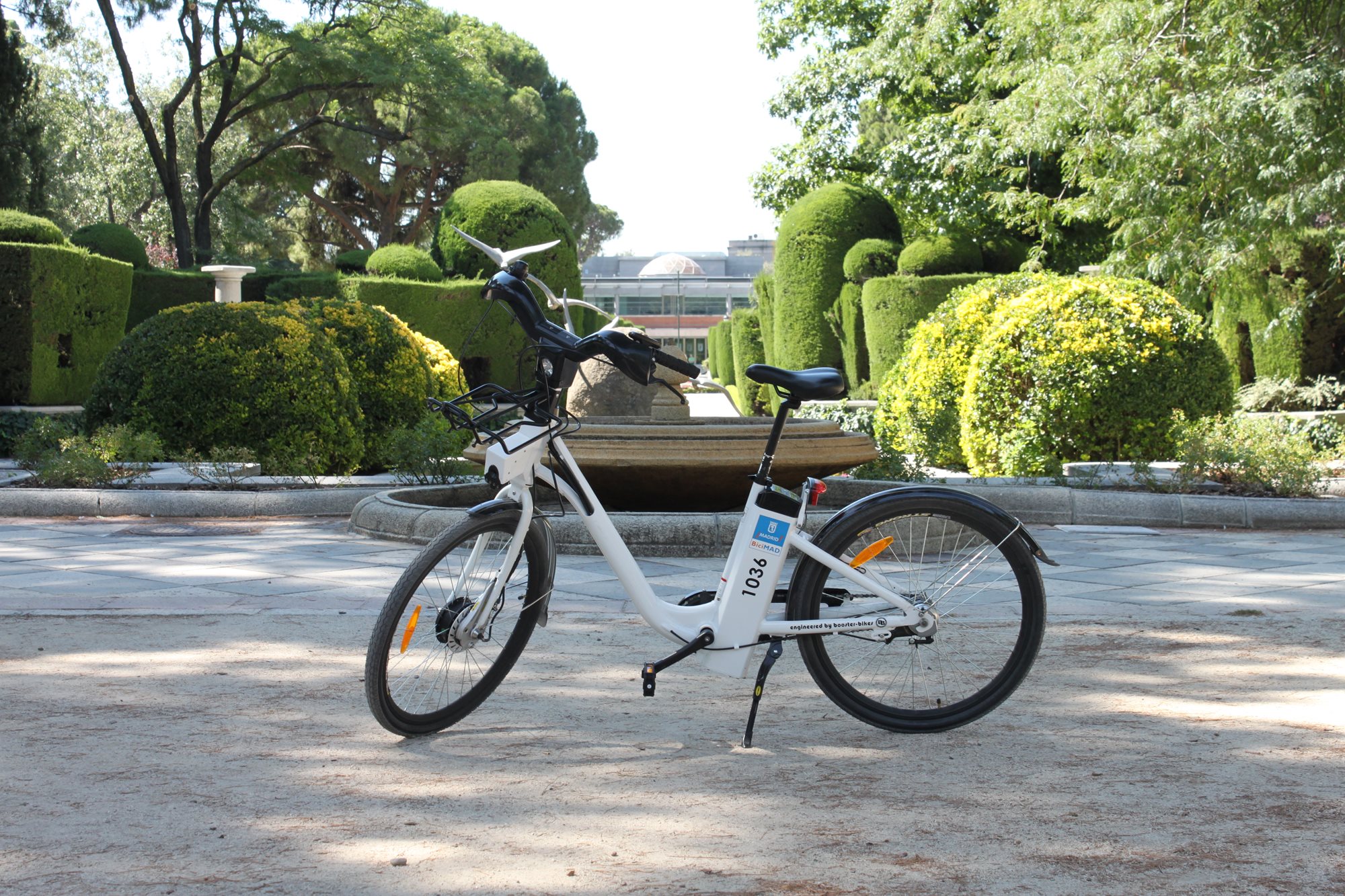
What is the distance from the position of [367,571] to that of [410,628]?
3.08m

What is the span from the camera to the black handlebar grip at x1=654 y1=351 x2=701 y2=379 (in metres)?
3.36

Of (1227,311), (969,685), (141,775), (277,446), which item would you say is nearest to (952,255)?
(1227,311)

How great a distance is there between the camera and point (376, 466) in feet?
41.0

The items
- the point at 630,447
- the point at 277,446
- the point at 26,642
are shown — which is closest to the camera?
the point at 26,642

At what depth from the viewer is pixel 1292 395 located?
16.2 meters

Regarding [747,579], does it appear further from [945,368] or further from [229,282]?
[229,282]

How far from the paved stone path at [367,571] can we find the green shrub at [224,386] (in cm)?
217

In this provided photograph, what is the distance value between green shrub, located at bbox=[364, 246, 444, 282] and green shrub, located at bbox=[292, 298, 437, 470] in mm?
6946

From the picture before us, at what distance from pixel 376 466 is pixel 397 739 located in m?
9.32

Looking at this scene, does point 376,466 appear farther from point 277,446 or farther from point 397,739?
point 397,739

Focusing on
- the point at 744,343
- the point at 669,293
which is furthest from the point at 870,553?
the point at 669,293

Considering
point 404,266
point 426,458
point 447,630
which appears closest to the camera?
A: point 447,630

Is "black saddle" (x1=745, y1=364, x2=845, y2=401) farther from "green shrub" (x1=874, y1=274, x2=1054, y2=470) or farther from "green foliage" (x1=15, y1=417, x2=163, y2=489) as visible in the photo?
"green shrub" (x1=874, y1=274, x2=1054, y2=470)

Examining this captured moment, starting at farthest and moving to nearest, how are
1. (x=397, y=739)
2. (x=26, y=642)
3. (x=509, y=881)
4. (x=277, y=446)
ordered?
(x=277, y=446) → (x=26, y=642) → (x=397, y=739) → (x=509, y=881)
